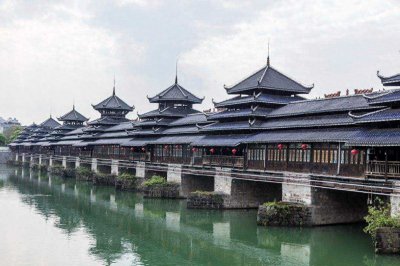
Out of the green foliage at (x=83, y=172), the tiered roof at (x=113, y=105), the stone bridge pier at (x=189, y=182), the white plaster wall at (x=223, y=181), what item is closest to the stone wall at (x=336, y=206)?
the white plaster wall at (x=223, y=181)

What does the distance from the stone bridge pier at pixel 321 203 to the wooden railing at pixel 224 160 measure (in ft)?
30.6

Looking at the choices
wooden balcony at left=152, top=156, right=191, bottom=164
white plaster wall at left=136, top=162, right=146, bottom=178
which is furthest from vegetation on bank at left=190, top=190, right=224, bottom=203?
white plaster wall at left=136, top=162, right=146, bottom=178

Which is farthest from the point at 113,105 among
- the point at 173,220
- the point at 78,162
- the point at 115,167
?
the point at 173,220

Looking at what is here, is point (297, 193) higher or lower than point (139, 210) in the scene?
higher

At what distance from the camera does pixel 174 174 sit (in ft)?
169

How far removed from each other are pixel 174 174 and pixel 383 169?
2553 centimetres

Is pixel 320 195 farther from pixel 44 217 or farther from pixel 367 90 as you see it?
pixel 44 217

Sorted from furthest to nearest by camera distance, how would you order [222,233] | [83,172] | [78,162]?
1. [78,162]
2. [83,172]
3. [222,233]

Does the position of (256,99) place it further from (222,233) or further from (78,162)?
(78,162)

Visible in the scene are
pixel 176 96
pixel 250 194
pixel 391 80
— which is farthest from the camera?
pixel 176 96

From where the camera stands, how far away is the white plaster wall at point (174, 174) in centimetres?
5056

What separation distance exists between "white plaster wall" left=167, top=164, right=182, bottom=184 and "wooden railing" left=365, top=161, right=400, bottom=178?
2307 centimetres

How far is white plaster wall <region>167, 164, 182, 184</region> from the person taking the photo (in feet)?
166

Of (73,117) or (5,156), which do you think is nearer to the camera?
(73,117)
